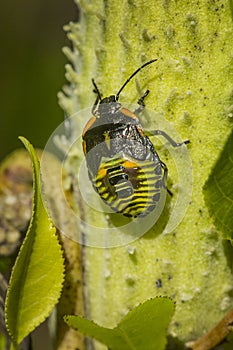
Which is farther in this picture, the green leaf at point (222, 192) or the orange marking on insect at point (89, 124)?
the orange marking on insect at point (89, 124)

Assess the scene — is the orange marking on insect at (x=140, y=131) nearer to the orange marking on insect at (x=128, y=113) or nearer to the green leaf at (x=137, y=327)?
the orange marking on insect at (x=128, y=113)

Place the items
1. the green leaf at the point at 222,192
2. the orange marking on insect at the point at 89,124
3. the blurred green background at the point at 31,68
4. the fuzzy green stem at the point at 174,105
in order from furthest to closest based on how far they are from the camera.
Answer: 1. the blurred green background at the point at 31,68
2. the orange marking on insect at the point at 89,124
3. the fuzzy green stem at the point at 174,105
4. the green leaf at the point at 222,192

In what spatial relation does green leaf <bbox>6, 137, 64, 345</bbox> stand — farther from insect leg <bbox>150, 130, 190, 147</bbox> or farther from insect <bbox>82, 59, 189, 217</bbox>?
insect leg <bbox>150, 130, 190, 147</bbox>

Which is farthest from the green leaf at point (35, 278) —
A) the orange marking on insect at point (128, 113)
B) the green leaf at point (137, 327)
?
the orange marking on insect at point (128, 113)

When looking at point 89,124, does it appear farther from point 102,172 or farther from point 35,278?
point 35,278

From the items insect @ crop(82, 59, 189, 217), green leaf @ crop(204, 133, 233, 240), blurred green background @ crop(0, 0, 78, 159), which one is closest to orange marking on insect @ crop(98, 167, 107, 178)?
insect @ crop(82, 59, 189, 217)

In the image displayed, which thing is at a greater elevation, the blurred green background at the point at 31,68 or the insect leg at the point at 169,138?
the insect leg at the point at 169,138

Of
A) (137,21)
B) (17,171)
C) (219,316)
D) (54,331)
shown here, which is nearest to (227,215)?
(219,316)
